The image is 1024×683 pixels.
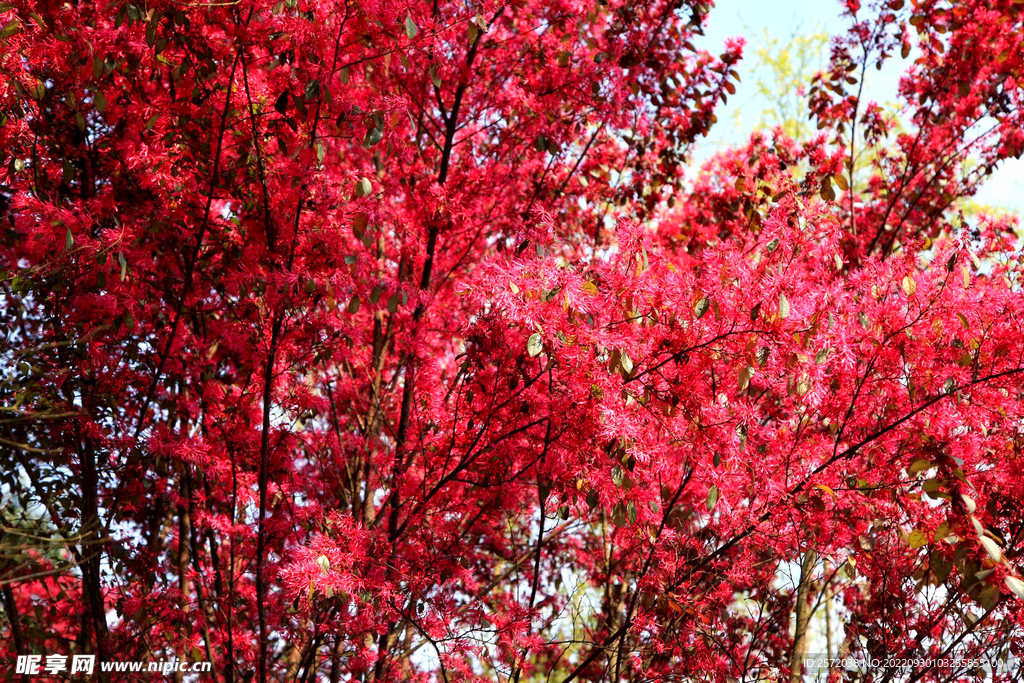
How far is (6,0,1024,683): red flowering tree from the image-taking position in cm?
346

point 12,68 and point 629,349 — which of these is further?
point 12,68

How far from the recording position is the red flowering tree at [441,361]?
3.46 m

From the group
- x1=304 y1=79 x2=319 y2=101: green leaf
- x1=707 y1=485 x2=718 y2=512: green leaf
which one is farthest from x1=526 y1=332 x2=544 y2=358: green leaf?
x1=304 y1=79 x2=319 y2=101: green leaf

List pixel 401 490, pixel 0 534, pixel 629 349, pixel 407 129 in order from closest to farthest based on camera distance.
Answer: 1. pixel 629 349
2. pixel 0 534
3. pixel 401 490
4. pixel 407 129

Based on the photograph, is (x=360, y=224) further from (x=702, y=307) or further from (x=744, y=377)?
(x=744, y=377)

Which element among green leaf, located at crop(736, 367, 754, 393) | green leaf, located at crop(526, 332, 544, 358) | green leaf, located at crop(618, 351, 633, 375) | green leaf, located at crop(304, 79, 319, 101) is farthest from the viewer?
green leaf, located at crop(304, 79, 319, 101)

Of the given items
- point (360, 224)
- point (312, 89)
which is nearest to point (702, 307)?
point (360, 224)

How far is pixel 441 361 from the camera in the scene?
5.76m

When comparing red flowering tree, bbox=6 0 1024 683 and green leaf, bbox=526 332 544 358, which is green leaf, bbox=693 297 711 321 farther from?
green leaf, bbox=526 332 544 358

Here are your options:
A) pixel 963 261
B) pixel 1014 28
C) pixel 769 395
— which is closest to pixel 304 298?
pixel 769 395

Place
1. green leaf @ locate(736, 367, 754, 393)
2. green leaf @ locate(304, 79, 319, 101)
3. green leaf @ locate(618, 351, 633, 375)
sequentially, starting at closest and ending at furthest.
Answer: green leaf @ locate(618, 351, 633, 375) < green leaf @ locate(736, 367, 754, 393) < green leaf @ locate(304, 79, 319, 101)

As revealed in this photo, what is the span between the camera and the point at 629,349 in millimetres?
3348

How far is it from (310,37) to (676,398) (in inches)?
87.6

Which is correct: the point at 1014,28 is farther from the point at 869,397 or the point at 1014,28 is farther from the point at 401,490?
the point at 401,490
